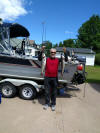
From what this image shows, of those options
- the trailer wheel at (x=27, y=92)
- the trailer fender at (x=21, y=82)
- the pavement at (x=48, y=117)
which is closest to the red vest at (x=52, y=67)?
the trailer fender at (x=21, y=82)

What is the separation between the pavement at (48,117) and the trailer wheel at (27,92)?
174 mm

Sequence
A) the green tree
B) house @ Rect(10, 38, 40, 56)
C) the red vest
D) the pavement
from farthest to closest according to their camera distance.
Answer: the green tree < house @ Rect(10, 38, 40, 56) < the red vest < the pavement

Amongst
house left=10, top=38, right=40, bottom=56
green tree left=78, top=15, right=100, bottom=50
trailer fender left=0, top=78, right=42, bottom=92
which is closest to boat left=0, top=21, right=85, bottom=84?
trailer fender left=0, top=78, right=42, bottom=92

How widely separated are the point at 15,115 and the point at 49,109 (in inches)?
46.5

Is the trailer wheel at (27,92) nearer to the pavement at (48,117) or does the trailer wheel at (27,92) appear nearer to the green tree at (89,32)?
the pavement at (48,117)

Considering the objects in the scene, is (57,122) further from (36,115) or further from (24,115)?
(24,115)

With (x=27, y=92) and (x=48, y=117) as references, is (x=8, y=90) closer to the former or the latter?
(x=27, y=92)

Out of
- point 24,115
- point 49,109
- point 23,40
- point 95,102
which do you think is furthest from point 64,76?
point 23,40

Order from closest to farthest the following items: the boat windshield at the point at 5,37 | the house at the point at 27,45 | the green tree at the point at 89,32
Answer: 1. the boat windshield at the point at 5,37
2. the house at the point at 27,45
3. the green tree at the point at 89,32

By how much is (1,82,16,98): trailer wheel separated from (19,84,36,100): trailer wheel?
0.33m

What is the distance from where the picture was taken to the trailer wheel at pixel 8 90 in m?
4.79

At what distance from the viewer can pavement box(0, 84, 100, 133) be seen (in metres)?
3.11

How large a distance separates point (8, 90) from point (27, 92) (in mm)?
797

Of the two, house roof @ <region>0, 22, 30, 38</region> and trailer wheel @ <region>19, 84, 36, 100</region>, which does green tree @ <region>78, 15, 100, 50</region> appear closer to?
house roof @ <region>0, 22, 30, 38</region>
